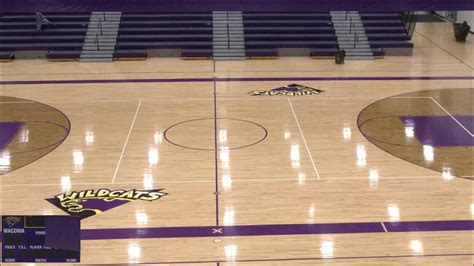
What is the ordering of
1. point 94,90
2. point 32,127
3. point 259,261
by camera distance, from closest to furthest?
point 259,261, point 32,127, point 94,90

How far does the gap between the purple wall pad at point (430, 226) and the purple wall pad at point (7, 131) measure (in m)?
9.90

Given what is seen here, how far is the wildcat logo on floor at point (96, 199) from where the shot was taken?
12747 mm

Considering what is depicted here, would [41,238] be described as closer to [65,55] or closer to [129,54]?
[129,54]

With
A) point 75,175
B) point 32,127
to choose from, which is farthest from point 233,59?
point 75,175

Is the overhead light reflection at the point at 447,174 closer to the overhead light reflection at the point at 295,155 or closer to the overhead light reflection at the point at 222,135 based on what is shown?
the overhead light reflection at the point at 295,155

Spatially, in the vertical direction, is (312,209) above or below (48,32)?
below

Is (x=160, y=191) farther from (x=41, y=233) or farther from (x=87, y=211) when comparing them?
(x=41, y=233)

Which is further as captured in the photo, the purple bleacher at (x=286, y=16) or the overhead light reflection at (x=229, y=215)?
the purple bleacher at (x=286, y=16)

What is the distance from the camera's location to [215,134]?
1727 centimetres

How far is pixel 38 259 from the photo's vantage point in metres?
8.12

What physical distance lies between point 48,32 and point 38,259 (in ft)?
71.4

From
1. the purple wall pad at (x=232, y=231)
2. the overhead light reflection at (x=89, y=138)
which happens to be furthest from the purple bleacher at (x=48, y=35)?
the purple wall pad at (x=232, y=231)

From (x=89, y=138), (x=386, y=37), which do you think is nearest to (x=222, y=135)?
(x=89, y=138)

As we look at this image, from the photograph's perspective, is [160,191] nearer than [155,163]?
Yes
